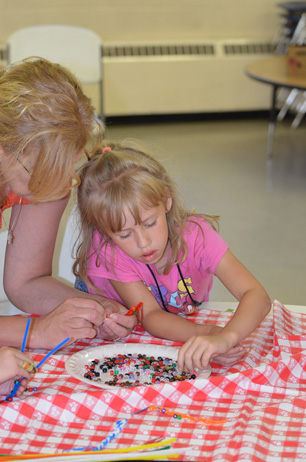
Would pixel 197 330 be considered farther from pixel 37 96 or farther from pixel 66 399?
pixel 37 96

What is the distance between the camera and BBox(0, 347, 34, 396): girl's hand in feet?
3.89

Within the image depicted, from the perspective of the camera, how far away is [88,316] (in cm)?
140

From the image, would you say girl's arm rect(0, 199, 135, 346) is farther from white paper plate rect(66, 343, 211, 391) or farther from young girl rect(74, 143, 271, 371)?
white paper plate rect(66, 343, 211, 391)

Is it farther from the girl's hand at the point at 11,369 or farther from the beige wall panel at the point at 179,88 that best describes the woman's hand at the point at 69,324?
the beige wall panel at the point at 179,88

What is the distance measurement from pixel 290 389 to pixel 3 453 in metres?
0.52

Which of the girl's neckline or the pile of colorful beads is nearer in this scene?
the pile of colorful beads

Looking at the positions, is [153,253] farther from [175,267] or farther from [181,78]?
[181,78]

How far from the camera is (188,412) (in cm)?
114

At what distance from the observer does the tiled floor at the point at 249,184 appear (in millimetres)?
3316

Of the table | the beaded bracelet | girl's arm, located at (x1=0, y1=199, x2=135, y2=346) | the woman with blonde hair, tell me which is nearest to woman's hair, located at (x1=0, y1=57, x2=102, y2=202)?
the woman with blonde hair

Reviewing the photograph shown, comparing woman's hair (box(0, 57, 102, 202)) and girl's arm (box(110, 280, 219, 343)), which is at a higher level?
woman's hair (box(0, 57, 102, 202))

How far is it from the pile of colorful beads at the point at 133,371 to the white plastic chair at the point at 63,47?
3.18 m

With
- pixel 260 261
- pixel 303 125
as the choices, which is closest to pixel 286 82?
pixel 260 261

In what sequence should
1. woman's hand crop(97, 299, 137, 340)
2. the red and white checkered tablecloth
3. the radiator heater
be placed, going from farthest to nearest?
the radiator heater < woman's hand crop(97, 299, 137, 340) < the red and white checkered tablecloth
